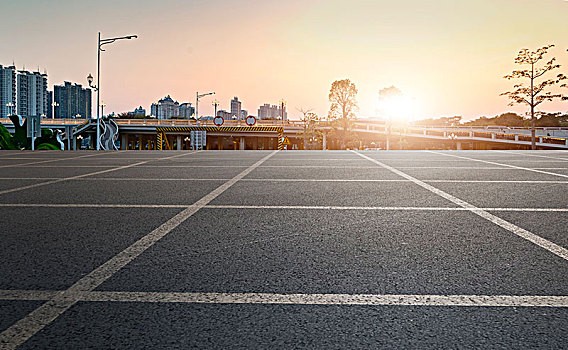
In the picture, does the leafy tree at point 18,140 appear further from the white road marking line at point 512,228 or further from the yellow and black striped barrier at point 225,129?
A: the white road marking line at point 512,228

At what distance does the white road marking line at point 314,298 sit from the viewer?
3.24 meters

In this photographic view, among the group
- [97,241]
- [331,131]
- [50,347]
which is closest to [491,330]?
[50,347]

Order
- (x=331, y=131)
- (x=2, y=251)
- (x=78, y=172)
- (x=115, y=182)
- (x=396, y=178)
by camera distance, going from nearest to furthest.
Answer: (x=2, y=251)
(x=115, y=182)
(x=396, y=178)
(x=78, y=172)
(x=331, y=131)

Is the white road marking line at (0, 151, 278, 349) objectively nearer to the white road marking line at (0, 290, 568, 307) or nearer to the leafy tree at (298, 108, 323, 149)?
the white road marking line at (0, 290, 568, 307)

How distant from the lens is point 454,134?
6475 centimetres

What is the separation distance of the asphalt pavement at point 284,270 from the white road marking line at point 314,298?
0.01m

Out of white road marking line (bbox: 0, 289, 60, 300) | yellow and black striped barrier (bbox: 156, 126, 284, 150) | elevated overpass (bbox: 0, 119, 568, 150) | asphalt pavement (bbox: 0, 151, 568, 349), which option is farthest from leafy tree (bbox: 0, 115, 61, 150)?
white road marking line (bbox: 0, 289, 60, 300)

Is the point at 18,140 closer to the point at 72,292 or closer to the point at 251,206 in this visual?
the point at 251,206

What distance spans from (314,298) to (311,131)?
258ft

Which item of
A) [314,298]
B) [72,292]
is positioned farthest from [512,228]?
[72,292]

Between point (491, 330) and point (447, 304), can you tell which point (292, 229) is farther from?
point (491, 330)

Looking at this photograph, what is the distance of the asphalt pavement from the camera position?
279 centimetres

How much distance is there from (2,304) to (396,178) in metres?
8.55

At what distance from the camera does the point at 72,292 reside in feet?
11.4
